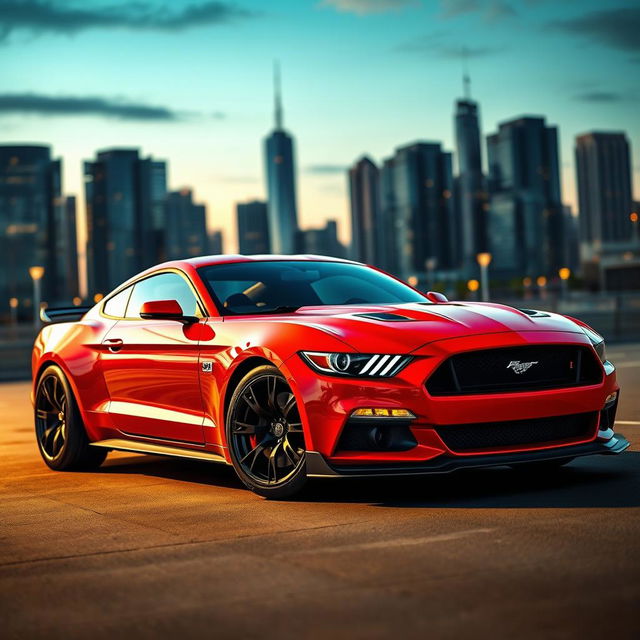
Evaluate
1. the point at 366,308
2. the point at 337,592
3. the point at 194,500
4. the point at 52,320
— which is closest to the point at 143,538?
the point at 194,500

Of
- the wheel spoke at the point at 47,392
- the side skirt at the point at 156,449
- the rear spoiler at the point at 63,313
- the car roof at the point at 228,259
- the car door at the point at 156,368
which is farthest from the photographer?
the rear spoiler at the point at 63,313

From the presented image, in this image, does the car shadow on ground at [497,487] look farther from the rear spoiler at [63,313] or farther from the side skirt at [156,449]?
the rear spoiler at [63,313]

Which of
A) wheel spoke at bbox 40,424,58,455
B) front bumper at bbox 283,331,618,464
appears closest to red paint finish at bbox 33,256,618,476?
front bumper at bbox 283,331,618,464

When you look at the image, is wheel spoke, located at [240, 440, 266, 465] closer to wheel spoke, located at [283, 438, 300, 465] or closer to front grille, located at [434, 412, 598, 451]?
wheel spoke, located at [283, 438, 300, 465]

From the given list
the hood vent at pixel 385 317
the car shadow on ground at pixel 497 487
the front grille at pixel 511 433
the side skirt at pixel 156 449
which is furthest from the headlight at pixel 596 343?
the side skirt at pixel 156 449

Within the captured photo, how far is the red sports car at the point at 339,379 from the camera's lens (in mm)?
6094

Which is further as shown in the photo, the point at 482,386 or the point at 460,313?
the point at 460,313

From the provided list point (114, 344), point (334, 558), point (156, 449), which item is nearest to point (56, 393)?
point (114, 344)

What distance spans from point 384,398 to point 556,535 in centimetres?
130

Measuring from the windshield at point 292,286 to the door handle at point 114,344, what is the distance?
0.80 meters

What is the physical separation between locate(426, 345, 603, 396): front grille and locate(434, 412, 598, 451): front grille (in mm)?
180

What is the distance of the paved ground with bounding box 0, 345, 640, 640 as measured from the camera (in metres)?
3.80

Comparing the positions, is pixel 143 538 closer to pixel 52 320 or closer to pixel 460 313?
pixel 460 313

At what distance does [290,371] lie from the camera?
20.7ft
